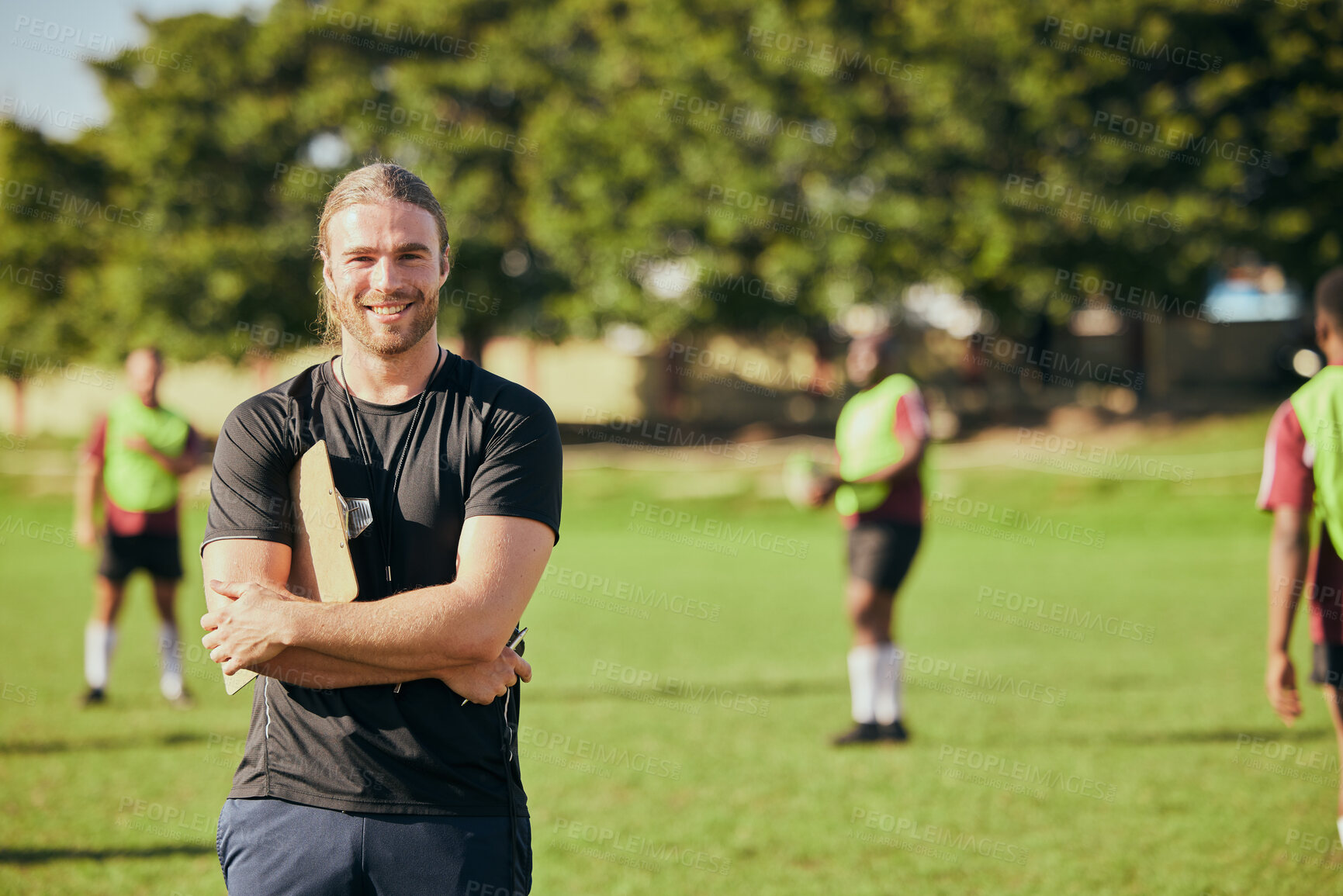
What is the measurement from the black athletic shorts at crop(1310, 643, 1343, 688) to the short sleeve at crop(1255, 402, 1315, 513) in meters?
0.51

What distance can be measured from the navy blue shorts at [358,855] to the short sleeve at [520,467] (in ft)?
2.34

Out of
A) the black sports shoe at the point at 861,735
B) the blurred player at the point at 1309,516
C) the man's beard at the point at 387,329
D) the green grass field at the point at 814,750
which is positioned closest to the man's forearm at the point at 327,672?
the man's beard at the point at 387,329

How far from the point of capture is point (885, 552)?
7.66 m

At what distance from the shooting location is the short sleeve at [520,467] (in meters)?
2.54

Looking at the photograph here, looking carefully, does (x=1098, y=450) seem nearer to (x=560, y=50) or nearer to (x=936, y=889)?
(x=560, y=50)

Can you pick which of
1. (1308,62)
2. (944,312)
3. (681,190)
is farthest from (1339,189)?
(681,190)

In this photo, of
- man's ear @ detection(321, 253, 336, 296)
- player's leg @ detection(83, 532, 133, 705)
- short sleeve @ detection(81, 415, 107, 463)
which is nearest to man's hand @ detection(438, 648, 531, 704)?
man's ear @ detection(321, 253, 336, 296)

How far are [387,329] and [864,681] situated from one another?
19.2 feet

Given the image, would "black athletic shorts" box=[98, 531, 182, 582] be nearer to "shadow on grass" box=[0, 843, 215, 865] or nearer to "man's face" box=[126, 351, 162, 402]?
"man's face" box=[126, 351, 162, 402]

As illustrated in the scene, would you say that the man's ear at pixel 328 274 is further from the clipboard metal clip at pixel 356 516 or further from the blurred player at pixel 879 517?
the blurred player at pixel 879 517

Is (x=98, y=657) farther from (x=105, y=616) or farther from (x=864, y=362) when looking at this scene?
(x=864, y=362)

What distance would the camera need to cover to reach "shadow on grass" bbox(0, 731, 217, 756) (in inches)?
295

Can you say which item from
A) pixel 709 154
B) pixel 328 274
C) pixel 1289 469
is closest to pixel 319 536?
pixel 328 274

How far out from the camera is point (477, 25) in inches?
1217
